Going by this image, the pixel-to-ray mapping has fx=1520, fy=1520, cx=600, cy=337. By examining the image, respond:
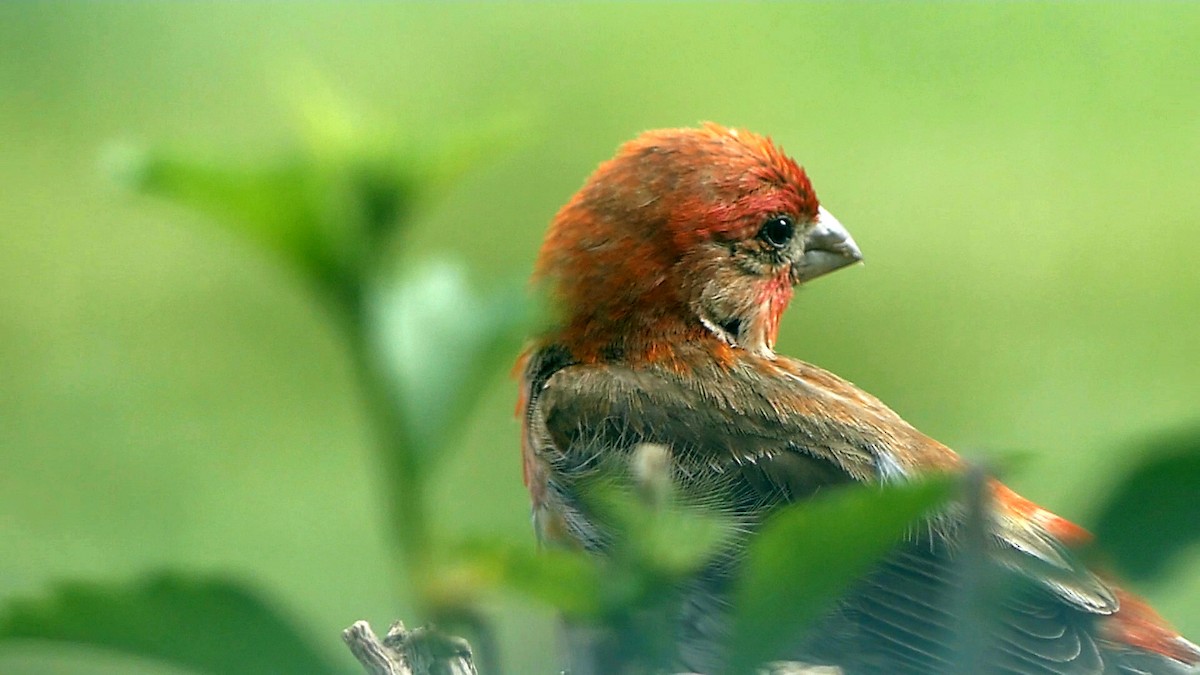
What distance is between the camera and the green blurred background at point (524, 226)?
4797mm

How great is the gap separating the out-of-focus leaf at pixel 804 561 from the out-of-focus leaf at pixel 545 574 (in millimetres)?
48

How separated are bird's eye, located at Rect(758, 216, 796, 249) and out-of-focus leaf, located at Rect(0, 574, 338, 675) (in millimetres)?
1926

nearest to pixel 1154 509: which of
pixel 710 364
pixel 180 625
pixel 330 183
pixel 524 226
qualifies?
pixel 180 625

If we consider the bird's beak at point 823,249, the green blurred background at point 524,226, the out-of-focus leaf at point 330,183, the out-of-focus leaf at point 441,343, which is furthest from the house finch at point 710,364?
the green blurred background at point 524,226

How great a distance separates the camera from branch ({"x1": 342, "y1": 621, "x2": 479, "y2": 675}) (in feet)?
1.90

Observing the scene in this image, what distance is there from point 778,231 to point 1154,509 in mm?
1983

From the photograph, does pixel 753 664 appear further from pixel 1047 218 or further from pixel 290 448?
pixel 1047 218

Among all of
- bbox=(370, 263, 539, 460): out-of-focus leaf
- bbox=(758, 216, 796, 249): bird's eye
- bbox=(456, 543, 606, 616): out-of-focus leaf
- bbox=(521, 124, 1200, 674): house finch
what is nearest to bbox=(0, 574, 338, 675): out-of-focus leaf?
bbox=(456, 543, 606, 616): out-of-focus leaf

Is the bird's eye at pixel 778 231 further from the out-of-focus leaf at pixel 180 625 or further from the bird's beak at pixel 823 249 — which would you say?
the out-of-focus leaf at pixel 180 625

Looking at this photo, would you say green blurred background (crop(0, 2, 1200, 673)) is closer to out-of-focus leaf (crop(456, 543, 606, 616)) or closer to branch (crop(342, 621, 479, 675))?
branch (crop(342, 621, 479, 675))

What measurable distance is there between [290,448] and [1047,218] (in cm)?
303

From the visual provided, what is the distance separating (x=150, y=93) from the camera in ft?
22.1

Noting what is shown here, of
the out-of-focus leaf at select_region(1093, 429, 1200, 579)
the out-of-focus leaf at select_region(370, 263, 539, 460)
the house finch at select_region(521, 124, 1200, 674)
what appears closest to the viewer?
the out-of-focus leaf at select_region(1093, 429, 1200, 579)

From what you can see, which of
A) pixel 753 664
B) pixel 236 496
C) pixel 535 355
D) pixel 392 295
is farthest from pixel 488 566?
pixel 236 496
